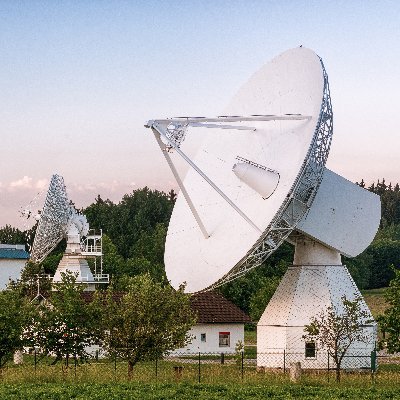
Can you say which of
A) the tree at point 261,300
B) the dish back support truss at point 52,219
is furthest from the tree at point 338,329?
the tree at point 261,300

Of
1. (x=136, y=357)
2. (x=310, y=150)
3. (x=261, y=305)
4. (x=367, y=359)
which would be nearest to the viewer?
(x=310, y=150)

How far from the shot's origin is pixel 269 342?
140 ft

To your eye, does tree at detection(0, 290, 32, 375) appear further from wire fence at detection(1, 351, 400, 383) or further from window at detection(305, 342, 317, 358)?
window at detection(305, 342, 317, 358)

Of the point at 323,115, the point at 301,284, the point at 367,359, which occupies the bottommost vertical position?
the point at 367,359

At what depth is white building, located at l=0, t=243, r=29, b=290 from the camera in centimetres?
8731

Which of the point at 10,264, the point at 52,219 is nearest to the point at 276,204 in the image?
the point at 52,219

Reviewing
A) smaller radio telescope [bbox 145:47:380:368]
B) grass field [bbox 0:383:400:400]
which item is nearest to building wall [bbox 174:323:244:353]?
smaller radio telescope [bbox 145:47:380:368]

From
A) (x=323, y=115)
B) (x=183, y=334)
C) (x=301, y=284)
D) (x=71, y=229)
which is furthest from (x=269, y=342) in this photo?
(x=71, y=229)

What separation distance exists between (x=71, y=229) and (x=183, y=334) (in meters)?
27.9

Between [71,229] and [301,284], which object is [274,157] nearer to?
[301,284]

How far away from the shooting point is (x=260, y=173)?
35.8m

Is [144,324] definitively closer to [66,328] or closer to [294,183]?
[66,328]

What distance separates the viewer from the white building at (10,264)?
286 feet

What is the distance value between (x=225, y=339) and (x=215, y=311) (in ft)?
6.59
